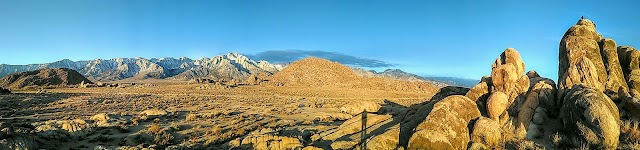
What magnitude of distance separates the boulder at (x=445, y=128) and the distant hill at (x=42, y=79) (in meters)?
99.0

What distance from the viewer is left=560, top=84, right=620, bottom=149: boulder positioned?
11188mm

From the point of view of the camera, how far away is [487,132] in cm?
1336

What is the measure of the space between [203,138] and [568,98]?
53.1 feet

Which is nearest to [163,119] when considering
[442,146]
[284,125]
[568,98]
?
[284,125]

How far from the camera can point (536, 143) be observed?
1272 cm

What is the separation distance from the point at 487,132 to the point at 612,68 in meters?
7.38

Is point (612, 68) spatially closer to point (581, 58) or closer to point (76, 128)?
point (581, 58)

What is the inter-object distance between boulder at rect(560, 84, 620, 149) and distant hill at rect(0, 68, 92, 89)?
338ft

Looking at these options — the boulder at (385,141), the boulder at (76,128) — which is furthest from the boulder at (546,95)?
the boulder at (76,128)

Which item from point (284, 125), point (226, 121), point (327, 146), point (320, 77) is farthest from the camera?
point (320, 77)

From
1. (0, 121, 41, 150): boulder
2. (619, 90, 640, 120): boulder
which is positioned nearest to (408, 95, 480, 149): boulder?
(619, 90, 640, 120): boulder

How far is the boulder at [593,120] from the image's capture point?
11.2 m

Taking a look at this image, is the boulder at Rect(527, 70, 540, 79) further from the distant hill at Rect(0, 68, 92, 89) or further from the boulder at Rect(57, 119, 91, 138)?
the distant hill at Rect(0, 68, 92, 89)

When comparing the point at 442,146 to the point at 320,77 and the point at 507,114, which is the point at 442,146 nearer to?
the point at 507,114
